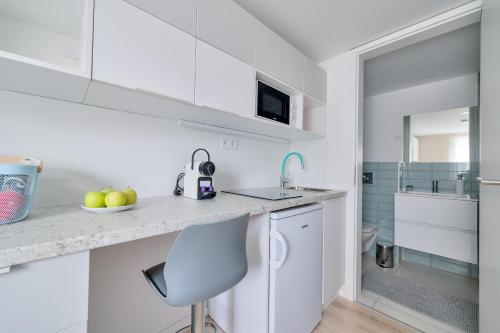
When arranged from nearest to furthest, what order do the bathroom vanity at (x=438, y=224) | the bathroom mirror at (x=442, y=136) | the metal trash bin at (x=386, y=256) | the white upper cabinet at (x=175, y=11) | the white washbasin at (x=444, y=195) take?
the white upper cabinet at (x=175, y=11), the bathroom vanity at (x=438, y=224), the white washbasin at (x=444, y=195), the bathroom mirror at (x=442, y=136), the metal trash bin at (x=386, y=256)

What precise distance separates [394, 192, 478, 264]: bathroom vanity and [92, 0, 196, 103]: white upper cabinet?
104 inches

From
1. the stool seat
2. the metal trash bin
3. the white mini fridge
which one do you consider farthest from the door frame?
the stool seat

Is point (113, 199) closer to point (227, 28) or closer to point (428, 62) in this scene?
point (227, 28)

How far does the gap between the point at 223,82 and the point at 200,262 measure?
968 mm

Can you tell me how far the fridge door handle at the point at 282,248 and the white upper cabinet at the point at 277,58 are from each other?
1092 millimetres

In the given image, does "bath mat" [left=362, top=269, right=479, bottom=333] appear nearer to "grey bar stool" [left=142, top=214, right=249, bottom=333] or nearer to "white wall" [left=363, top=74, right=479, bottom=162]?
"white wall" [left=363, top=74, right=479, bottom=162]

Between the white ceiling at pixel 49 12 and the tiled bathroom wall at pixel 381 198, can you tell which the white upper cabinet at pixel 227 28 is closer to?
the white ceiling at pixel 49 12

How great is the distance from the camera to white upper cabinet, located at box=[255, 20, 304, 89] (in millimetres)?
1393

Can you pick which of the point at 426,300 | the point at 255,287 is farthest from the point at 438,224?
the point at 255,287

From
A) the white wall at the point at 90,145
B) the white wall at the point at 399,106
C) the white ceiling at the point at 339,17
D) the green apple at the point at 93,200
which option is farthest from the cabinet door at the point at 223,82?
the white wall at the point at 399,106

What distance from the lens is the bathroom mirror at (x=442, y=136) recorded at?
2.20 metres

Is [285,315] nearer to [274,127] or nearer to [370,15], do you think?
[274,127]

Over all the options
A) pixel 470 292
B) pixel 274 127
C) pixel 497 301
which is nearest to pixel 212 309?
pixel 274 127

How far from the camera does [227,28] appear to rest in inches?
47.6
